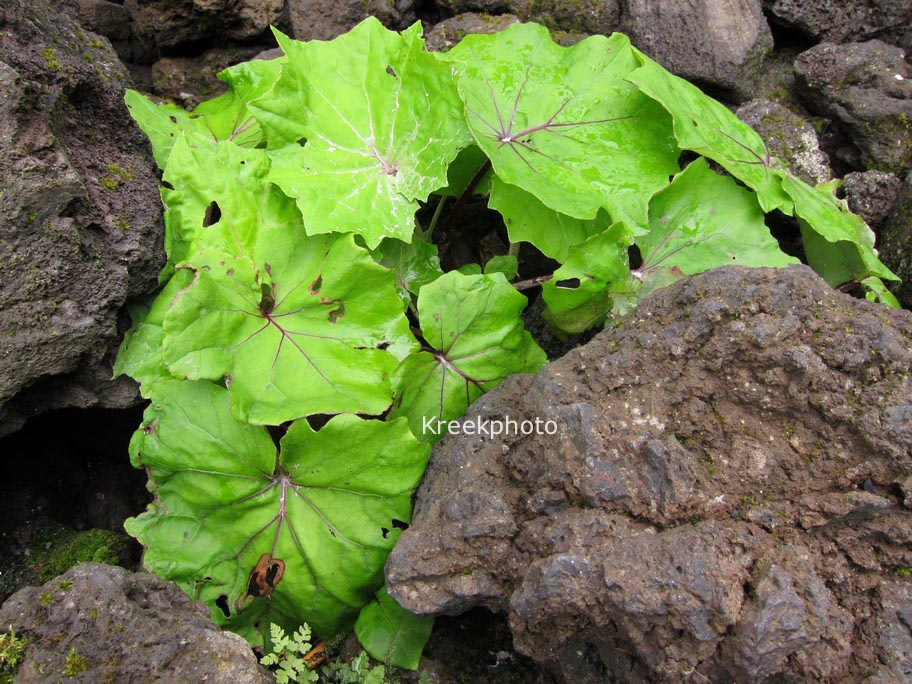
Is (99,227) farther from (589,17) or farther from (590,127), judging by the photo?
(589,17)

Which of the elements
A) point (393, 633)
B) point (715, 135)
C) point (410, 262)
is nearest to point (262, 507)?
point (393, 633)

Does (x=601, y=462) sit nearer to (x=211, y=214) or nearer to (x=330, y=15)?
(x=211, y=214)

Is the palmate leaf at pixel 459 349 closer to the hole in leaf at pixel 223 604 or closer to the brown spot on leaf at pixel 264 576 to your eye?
the brown spot on leaf at pixel 264 576

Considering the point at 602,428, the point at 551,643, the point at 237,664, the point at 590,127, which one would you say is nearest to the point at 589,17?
the point at 590,127

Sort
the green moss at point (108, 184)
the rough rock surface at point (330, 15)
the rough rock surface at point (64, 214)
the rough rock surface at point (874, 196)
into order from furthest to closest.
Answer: the rough rock surface at point (330, 15) < the rough rock surface at point (874, 196) < the green moss at point (108, 184) < the rough rock surface at point (64, 214)

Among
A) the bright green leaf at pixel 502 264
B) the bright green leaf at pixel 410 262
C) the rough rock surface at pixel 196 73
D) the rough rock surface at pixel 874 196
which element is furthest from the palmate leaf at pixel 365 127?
the rough rock surface at pixel 874 196

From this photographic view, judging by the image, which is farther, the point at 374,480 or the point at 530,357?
the point at 530,357
